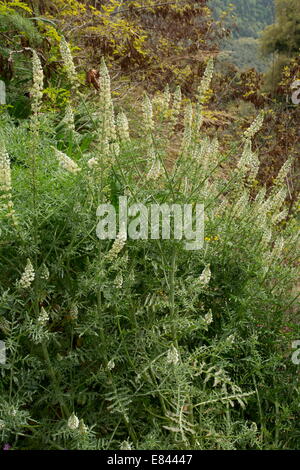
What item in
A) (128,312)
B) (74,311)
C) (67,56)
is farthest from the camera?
(128,312)

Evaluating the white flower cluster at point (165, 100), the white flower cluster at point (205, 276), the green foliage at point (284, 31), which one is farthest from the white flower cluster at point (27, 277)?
the green foliage at point (284, 31)

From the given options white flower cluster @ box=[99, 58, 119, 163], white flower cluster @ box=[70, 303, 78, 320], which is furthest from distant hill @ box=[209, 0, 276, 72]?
white flower cluster @ box=[70, 303, 78, 320]

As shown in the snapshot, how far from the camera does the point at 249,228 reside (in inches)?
108

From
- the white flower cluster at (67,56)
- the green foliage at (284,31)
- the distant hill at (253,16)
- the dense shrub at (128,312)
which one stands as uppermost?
the distant hill at (253,16)

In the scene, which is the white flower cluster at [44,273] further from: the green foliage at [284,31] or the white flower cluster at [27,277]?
the green foliage at [284,31]

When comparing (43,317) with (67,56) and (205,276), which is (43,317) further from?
(67,56)

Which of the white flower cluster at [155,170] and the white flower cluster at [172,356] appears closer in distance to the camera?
the white flower cluster at [172,356]

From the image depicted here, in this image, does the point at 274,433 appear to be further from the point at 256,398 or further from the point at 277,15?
the point at 277,15

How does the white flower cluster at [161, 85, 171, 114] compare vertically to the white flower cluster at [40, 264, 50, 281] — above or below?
above

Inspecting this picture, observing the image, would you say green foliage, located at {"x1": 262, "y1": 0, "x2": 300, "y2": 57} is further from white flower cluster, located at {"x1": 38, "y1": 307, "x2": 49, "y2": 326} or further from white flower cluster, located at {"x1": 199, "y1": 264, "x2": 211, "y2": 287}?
white flower cluster, located at {"x1": 38, "y1": 307, "x2": 49, "y2": 326}

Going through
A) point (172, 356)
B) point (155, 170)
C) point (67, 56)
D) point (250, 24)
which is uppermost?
point (250, 24)

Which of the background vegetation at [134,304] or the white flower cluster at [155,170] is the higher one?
the white flower cluster at [155,170]

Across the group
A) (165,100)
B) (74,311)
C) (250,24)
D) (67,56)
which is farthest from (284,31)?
(74,311)

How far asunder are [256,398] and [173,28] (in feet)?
25.1
